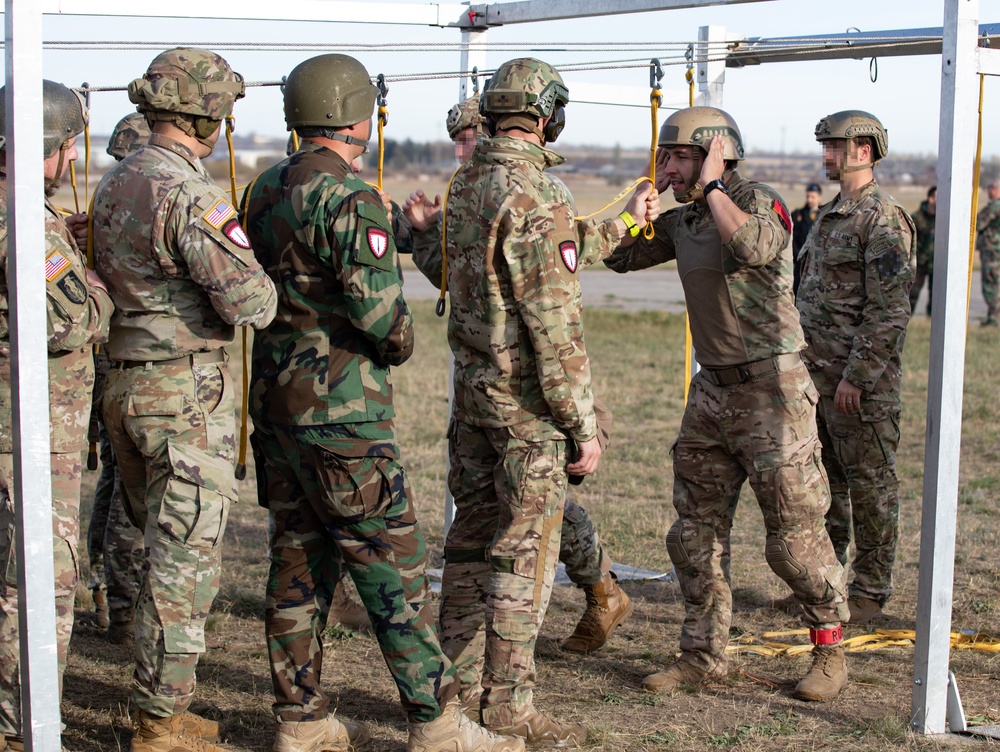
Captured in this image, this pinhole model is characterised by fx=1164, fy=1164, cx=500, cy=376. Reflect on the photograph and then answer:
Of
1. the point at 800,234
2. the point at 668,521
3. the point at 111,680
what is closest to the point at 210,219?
Result: the point at 111,680

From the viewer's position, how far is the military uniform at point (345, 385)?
402cm

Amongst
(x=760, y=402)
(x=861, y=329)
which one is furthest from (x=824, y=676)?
(x=861, y=329)

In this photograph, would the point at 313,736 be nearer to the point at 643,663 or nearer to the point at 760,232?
the point at 643,663

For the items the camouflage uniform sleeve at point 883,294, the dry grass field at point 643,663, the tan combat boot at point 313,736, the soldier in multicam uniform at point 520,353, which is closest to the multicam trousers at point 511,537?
the soldier in multicam uniform at point 520,353

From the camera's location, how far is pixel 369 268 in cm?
400

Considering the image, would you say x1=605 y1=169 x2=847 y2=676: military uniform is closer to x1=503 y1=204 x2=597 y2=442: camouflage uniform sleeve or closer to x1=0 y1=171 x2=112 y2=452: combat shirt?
x1=503 y1=204 x2=597 y2=442: camouflage uniform sleeve

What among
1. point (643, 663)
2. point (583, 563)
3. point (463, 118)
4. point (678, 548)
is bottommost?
point (643, 663)

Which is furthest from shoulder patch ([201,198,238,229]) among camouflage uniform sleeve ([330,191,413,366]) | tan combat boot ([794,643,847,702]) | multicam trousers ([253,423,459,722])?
tan combat boot ([794,643,847,702])

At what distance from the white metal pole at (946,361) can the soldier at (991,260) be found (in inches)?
615

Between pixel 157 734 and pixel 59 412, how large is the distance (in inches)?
48.3

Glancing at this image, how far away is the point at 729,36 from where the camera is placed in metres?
6.26

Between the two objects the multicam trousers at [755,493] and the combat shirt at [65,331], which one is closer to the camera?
the combat shirt at [65,331]

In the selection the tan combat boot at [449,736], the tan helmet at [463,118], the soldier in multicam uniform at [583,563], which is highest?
the tan helmet at [463,118]

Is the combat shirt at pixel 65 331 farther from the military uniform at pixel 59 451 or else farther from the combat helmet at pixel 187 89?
the combat helmet at pixel 187 89
